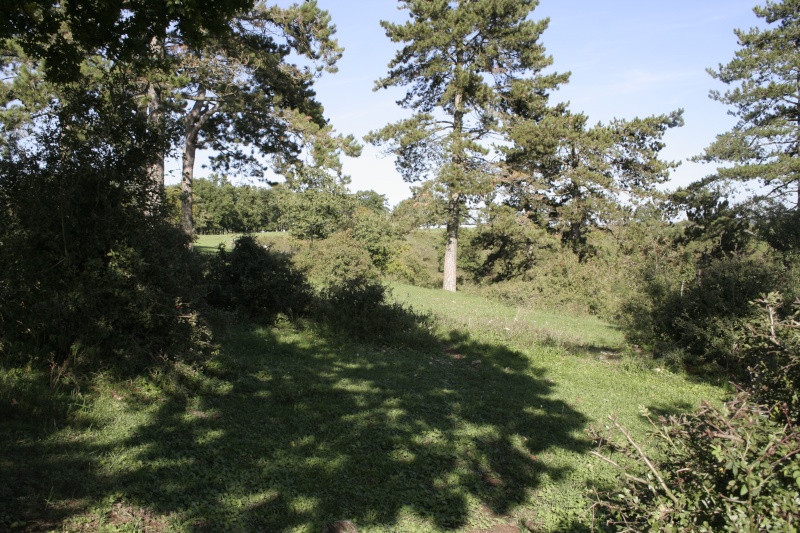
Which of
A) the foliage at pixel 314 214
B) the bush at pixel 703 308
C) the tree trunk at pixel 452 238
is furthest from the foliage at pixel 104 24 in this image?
the tree trunk at pixel 452 238

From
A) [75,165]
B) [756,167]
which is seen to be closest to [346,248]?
[75,165]

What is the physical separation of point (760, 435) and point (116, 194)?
632 cm

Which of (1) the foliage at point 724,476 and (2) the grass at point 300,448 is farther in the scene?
(2) the grass at point 300,448

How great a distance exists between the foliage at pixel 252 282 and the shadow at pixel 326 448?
2.69m

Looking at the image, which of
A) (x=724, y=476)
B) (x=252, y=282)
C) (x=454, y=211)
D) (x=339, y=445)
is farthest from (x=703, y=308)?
(x=454, y=211)

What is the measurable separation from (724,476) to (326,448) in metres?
3.60

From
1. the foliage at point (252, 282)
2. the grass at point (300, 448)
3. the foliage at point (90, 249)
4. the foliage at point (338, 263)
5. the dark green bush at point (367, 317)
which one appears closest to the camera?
the grass at point (300, 448)

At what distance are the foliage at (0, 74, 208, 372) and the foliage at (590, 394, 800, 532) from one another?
5.28m

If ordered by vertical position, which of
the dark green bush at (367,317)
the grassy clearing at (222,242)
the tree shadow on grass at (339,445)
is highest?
the grassy clearing at (222,242)

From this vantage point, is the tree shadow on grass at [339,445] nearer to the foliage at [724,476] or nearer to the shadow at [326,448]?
the shadow at [326,448]

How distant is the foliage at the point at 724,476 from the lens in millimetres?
2125

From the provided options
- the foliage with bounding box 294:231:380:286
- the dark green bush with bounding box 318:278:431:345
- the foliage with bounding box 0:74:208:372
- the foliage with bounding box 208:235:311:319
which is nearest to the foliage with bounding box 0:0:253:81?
the foliage with bounding box 0:74:208:372

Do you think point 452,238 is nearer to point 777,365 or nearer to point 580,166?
point 580,166

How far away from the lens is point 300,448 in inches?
198
